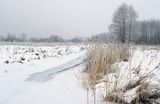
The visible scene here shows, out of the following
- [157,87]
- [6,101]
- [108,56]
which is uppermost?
[108,56]

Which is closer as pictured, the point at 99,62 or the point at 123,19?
the point at 99,62

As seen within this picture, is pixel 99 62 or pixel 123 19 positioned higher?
pixel 123 19

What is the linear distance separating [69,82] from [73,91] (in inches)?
29.0

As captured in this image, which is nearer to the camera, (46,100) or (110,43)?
(46,100)

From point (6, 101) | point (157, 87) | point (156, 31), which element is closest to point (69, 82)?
point (6, 101)

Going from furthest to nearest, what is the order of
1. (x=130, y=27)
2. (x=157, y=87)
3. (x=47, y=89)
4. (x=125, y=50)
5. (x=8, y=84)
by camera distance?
(x=130, y=27), (x=125, y=50), (x=8, y=84), (x=47, y=89), (x=157, y=87)

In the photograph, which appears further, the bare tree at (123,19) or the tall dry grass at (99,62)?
the bare tree at (123,19)

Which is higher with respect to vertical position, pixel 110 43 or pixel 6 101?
pixel 110 43

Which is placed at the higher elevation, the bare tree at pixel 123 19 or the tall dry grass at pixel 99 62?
the bare tree at pixel 123 19

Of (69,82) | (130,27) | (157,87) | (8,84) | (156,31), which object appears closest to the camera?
(157,87)

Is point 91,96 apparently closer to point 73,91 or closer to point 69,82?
point 73,91

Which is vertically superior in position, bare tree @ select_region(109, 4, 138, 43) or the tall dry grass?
bare tree @ select_region(109, 4, 138, 43)

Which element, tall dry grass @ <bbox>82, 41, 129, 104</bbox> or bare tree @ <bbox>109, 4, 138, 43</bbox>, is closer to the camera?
tall dry grass @ <bbox>82, 41, 129, 104</bbox>

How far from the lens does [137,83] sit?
3.96 metres
